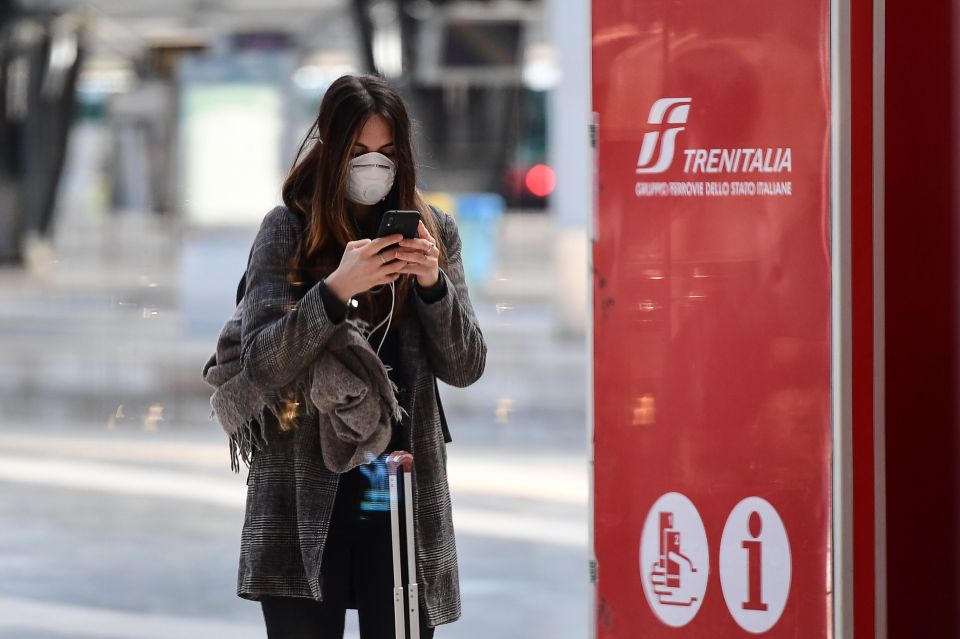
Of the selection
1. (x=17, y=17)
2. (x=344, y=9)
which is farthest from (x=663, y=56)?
(x=17, y=17)

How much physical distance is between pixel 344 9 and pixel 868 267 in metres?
18.0

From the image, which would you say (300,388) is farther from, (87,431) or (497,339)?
(497,339)

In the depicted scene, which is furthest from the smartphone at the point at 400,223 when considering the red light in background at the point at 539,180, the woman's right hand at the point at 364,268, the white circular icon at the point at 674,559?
the red light in background at the point at 539,180

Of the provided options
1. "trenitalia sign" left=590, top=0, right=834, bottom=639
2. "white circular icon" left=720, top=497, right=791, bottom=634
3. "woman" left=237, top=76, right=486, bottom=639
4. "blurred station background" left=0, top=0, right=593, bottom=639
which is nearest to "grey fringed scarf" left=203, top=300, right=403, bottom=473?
"woman" left=237, top=76, right=486, bottom=639

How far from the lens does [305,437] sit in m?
2.30

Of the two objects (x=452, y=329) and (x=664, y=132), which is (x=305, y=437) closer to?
(x=452, y=329)

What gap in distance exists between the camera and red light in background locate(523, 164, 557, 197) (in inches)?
1391

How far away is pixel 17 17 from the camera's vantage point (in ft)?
66.4

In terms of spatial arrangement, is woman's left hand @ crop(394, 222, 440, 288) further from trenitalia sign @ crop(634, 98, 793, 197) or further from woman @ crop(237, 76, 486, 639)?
trenitalia sign @ crop(634, 98, 793, 197)

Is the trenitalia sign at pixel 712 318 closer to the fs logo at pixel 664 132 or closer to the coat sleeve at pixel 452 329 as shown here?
the fs logo at pixel 664 132

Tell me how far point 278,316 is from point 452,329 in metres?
0.29

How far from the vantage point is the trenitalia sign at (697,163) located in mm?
2949

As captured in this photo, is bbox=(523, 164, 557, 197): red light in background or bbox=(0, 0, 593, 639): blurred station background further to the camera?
bbox=(523, 164, 557, 197): red light in background

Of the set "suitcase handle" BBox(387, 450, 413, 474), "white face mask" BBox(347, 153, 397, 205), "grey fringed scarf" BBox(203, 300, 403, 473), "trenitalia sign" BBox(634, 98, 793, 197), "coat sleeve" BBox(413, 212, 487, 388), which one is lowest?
"suitcase handle" BBox(387, 450, 413, 474)
